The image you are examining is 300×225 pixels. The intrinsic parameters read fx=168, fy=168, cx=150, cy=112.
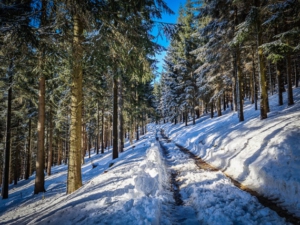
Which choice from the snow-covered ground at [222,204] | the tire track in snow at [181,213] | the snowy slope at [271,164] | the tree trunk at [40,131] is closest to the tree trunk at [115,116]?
the tree trunk at [40,131]

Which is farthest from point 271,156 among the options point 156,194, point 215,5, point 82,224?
point 215,5

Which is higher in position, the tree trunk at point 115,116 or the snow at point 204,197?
the tree trunk at point 115,116

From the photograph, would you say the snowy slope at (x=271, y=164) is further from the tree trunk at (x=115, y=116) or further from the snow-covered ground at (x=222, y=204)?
the tree trunk at (x=115, y=116)

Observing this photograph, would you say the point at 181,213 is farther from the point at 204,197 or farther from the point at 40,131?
the point at 40,131

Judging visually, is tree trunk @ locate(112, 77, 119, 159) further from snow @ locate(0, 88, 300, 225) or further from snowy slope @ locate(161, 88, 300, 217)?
snowy slope @ locate(161, 88, 300, 217)

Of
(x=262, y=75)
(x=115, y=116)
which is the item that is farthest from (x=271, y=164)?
(x=115, y=116)

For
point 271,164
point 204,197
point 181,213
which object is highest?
point 271,164

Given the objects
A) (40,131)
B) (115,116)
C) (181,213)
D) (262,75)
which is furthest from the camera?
(115,116)

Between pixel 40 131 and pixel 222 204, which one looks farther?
pixel 40 131

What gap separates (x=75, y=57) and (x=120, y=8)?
237 cm

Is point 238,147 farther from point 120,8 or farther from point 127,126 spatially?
point 127,126

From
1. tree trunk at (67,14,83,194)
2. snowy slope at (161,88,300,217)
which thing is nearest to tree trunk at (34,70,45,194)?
tree trunk at (67,14,83,194)

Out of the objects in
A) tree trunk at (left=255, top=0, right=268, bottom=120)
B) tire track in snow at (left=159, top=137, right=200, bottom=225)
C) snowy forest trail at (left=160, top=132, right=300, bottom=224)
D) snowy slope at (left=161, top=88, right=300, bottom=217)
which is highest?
tree trunk at (left=255, top=0, right=268, bottom=120)

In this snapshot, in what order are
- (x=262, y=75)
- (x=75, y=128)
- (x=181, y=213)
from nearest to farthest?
1. (x=181, y=213)
2. (x=75, y=128)
3. (x=262, y=75)
